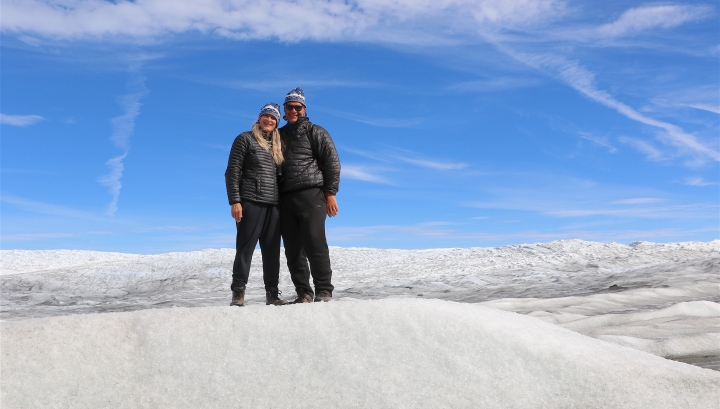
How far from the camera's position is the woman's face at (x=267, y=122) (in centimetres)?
474

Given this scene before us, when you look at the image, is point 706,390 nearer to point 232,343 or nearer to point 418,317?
point 418,317

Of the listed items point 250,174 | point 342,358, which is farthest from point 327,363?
point 250,174

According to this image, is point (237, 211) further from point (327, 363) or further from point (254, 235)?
point (327, 363)

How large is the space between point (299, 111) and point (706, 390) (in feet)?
11.4

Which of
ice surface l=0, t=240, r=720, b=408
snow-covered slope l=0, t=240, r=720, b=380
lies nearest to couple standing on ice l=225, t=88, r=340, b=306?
ice surface l=0, t=240, r=720, b=408

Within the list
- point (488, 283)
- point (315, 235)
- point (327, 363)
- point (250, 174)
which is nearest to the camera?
point (327, 363)

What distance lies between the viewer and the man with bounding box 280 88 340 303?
4523 mm

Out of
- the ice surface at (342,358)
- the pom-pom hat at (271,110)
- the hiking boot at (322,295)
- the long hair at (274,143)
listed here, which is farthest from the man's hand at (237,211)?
the ice surface at (342,358)

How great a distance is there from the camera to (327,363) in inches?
112

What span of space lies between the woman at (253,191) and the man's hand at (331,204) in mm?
430

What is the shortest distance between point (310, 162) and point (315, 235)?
0.62 metres

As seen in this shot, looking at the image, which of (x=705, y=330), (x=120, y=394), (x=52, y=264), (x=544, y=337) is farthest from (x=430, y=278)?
A: (x=52, y=264)

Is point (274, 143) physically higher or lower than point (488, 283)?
higher

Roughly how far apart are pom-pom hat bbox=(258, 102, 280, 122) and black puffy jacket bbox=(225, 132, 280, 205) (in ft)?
0.85
